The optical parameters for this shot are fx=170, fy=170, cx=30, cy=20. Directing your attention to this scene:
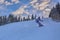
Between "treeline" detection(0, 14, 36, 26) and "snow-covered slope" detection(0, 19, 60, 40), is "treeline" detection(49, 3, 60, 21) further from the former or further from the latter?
"treeline" detection(0, 14, 36, 26)

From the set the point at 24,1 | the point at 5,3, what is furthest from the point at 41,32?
the point at 5,3

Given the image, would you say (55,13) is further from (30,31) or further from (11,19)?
(11,19)

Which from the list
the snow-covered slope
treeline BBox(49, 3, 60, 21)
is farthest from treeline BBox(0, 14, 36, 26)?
treeline BBox(49, 3, 60, 21)

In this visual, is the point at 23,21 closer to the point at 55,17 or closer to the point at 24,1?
the point at 24,1

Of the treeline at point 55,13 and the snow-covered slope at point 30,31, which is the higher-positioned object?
the treeline at point 55,13

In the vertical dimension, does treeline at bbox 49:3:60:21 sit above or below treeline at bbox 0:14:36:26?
above

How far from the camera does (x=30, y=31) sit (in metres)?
1.50

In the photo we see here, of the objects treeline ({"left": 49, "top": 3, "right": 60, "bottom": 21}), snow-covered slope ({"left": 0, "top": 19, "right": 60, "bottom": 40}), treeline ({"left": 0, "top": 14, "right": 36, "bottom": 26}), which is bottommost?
snow-covered slope ({"left": 0, "top": 19, "right": 60, "bottom": 40})

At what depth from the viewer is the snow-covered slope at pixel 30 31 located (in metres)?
1.46

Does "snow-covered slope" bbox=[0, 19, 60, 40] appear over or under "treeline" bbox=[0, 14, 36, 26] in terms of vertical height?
under

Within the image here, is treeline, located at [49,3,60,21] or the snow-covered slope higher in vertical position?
treeline, located at [49,3,60,21]

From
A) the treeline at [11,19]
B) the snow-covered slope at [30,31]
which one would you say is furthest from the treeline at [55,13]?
the treeline at [11,19]

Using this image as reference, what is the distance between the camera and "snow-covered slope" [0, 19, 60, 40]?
4.80ft

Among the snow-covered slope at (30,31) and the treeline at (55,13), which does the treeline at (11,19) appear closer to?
the snow-covered slope at (30,31)
